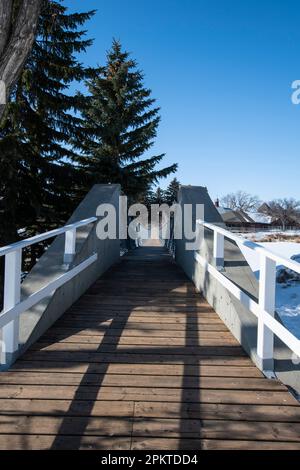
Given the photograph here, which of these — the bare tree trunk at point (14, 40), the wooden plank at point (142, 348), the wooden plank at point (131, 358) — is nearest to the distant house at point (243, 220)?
the bare tree trunk at point (14, 40)

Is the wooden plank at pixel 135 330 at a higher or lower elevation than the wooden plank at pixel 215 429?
higher

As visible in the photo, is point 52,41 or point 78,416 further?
point 52,41

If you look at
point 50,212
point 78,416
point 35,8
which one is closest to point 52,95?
point 50,212

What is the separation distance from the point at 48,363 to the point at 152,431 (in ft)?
4.24

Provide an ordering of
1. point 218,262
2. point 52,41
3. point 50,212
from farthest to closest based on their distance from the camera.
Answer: point 52,41 < point 50,212 < point 218,262

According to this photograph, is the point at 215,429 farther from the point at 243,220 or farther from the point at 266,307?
the point at 243,220

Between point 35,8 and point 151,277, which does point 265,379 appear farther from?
point 35,8

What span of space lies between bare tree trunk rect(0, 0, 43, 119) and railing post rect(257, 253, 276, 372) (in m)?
3.49

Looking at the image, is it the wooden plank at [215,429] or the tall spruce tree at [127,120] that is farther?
the tall spruce tree at [127,120]

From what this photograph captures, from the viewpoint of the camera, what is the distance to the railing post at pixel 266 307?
9.36 feet

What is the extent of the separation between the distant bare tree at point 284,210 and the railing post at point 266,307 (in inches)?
3189

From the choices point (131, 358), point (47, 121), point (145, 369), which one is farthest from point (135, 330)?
point (47, 121)

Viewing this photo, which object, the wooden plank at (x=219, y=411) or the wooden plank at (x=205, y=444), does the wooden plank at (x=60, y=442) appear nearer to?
the wooden plank at (x=205, y=444)

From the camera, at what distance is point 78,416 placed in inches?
88.5
